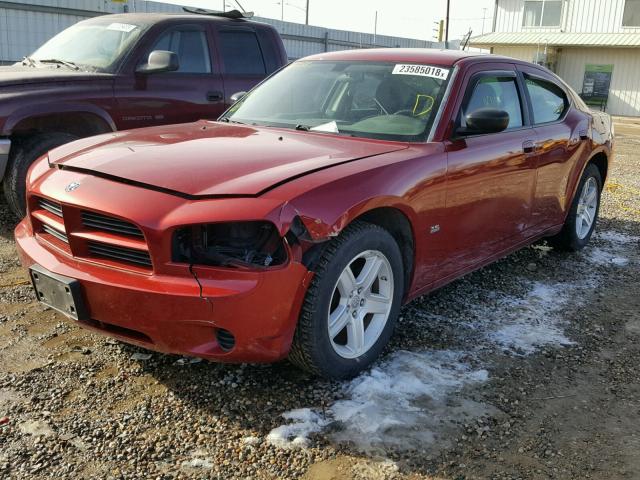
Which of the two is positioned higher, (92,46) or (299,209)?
(92,46)

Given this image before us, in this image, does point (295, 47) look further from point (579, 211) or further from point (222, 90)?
point (579, 211)

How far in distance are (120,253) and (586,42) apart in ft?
95.4

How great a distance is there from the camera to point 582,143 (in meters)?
5.45

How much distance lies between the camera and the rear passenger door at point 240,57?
6727mm

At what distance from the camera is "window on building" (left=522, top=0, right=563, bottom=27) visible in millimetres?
29188

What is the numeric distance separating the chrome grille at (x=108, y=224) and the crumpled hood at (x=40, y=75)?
2.99 metres

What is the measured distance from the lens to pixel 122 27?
20.9ft

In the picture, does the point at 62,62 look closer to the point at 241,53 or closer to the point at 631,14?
the point at 241,53

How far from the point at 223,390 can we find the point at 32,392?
899mm

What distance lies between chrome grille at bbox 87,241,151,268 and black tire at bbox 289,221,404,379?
73 cm

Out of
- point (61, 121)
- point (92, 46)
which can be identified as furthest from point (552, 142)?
point (92, 46)

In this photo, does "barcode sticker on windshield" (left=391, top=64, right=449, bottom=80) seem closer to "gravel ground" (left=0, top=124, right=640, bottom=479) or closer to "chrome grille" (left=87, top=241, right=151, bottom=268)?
"gravel ground" (left=0, top=124, right=640, bottom=479)

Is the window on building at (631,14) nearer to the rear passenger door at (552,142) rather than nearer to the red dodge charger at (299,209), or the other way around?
the rear passenger door at (552,142)

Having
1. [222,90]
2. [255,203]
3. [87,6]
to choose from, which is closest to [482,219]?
[255,203]
